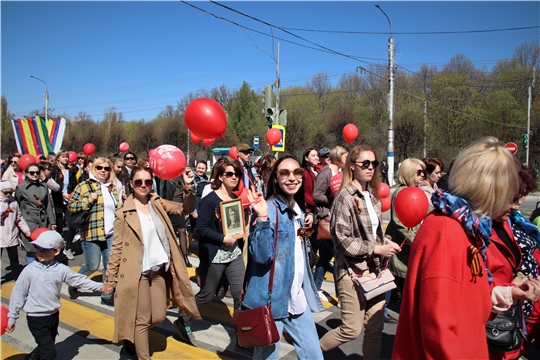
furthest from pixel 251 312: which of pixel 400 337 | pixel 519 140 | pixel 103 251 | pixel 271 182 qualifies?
pixel 519 140

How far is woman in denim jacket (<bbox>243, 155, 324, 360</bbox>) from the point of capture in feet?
9.73

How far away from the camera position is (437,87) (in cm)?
3912

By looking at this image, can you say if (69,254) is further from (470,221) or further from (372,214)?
(470,221)

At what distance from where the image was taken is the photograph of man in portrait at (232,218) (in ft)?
13.7

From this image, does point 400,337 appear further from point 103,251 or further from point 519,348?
point 103,251

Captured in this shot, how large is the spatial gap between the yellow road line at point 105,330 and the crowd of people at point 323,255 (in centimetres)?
17

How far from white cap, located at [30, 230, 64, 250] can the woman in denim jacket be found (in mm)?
1977

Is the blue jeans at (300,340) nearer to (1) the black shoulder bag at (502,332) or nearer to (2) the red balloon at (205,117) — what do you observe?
(1) the black shoulder bag at (502,332)

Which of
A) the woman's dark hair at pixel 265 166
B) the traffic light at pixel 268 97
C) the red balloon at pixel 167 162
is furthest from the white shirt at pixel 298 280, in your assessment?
the traffic light at pixel 268 97

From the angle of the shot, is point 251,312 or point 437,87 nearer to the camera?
point 251,312

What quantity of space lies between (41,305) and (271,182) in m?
2.41

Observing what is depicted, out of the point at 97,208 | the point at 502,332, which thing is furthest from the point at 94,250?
the point at 502,332

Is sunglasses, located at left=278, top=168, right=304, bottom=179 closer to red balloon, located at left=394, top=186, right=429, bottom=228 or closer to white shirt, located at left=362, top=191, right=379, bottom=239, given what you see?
white shirt, located at left=362, top=191, right=379, bottom=239

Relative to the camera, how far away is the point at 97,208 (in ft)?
19.2
